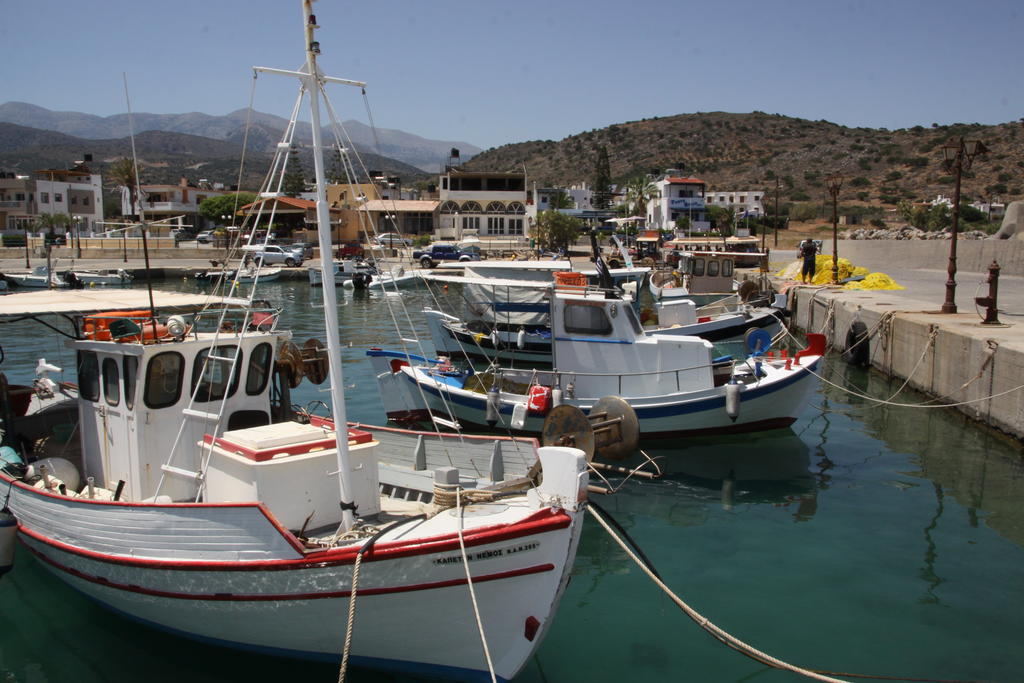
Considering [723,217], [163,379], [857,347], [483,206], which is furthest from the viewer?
[483,206]

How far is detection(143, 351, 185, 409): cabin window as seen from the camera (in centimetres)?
813

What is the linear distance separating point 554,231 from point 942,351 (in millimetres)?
45954

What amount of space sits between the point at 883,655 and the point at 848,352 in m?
15.9

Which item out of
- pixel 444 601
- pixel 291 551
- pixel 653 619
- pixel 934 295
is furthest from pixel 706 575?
pixel 934 295

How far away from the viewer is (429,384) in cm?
1480

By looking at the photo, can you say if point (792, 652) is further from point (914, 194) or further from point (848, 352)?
point (914, 194)

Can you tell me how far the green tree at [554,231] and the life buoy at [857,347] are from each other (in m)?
39.4

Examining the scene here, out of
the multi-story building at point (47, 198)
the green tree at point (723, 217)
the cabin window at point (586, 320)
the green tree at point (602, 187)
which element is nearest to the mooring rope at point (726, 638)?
the cabin window at point (586, 320)

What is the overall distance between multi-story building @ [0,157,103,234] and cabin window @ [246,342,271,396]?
78721mm

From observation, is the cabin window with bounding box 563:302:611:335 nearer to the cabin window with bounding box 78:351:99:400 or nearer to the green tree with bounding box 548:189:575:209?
the cabin window with bounding box 78:351:99:400

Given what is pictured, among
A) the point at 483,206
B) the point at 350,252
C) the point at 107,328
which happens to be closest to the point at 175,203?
the point at 483,206

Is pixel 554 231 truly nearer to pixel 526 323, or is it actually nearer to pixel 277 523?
pixel 526 323

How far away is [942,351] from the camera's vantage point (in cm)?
1656

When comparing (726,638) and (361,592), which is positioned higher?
(361,592)
